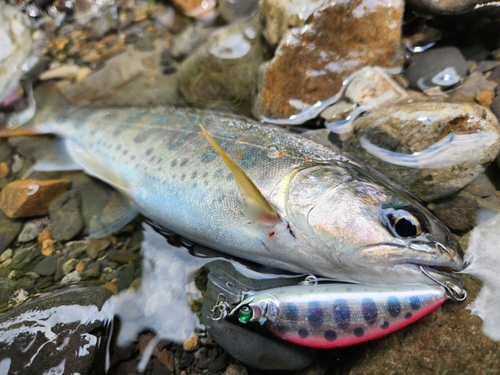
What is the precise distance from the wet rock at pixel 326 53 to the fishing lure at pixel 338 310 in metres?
1.68

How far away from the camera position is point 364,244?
196 centimetres

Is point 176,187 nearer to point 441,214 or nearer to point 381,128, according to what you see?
point 381,128

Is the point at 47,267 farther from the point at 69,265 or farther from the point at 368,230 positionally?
the point at 368,230

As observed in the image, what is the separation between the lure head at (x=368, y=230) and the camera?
193cm

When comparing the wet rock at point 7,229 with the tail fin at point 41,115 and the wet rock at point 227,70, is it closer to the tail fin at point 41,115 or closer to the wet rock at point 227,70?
the tail fin at point 41,115

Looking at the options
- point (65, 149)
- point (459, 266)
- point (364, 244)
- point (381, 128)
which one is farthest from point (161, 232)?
point (459, 266)

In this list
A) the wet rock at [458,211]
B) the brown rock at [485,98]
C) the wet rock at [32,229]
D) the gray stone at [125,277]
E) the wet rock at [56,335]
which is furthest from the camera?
the wet rock at [32,229]

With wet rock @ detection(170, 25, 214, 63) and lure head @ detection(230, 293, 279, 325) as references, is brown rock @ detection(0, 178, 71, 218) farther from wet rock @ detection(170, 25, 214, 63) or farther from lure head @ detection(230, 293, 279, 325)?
lure head @ detection(230, 293, 279, 325)

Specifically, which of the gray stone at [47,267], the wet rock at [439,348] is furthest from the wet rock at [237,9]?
the wet rock at [439,348]

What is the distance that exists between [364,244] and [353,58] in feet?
6.14

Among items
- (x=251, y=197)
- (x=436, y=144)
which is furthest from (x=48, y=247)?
(x=436, y=144)

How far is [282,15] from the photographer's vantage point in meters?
3.21

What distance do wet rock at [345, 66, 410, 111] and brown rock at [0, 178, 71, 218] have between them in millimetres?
2736

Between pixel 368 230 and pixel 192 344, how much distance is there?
4.79 feet
